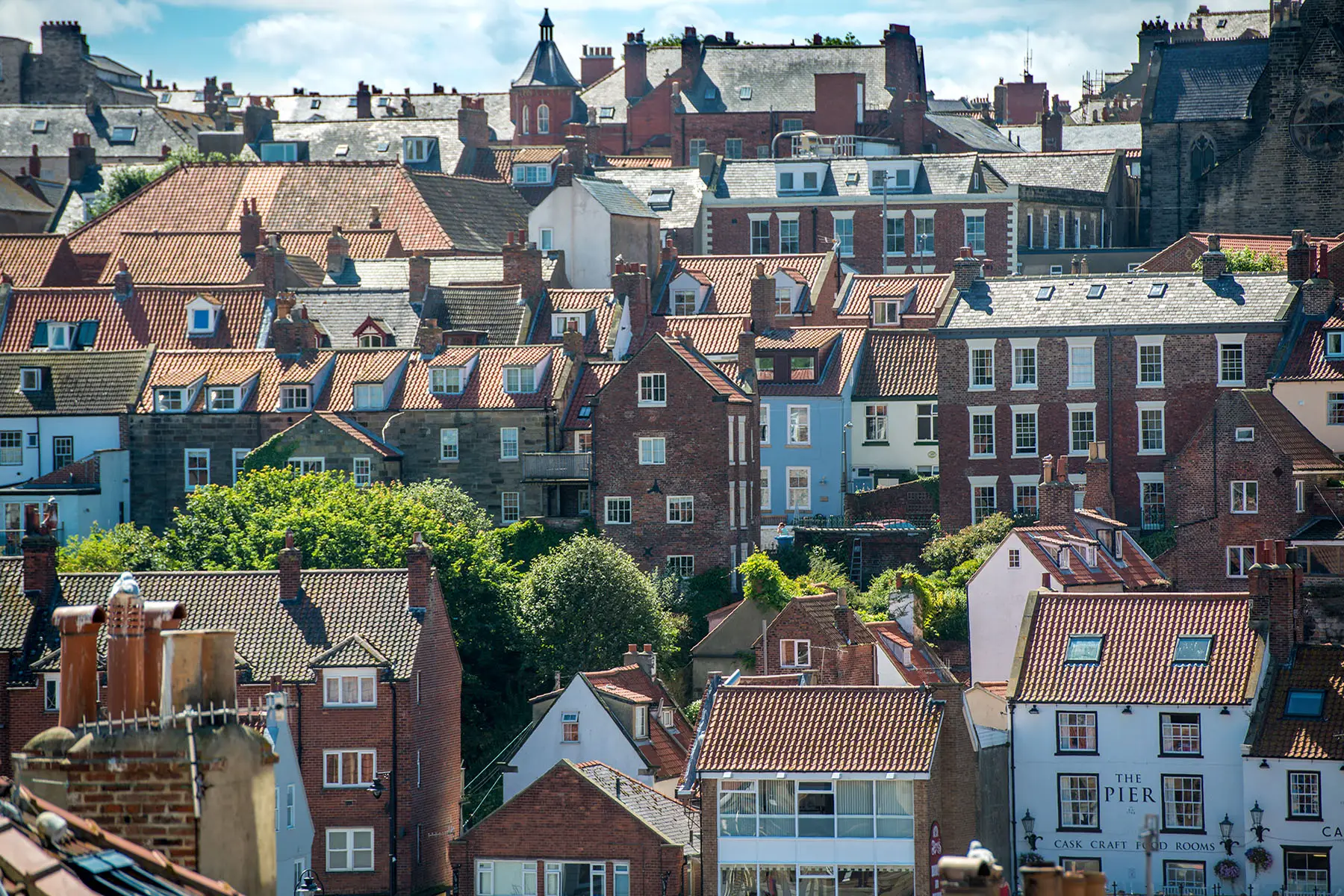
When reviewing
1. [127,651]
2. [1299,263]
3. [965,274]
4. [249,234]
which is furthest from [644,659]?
[127,651]

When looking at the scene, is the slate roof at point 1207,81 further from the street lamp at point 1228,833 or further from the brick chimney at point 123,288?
the street lamp at point 1228,833

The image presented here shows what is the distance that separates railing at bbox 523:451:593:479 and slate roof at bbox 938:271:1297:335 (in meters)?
12.5

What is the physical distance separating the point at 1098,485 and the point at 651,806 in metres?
23.1

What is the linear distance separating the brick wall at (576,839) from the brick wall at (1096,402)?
2481 cm

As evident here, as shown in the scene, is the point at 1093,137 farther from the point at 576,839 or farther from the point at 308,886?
the point at 308,886

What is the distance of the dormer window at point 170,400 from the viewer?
78.9m

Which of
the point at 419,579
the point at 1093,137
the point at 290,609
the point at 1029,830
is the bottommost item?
the point at 1029,830

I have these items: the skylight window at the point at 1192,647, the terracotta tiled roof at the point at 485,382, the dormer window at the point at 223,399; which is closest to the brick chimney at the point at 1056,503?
the skylight window at the point at 1192,647

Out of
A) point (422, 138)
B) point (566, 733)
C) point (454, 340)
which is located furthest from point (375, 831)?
point (422, 138)

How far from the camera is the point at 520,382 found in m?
78.0

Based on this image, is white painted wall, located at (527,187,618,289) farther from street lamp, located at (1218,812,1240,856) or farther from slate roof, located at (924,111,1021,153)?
street lamp, located at (1218,812,1240,856)

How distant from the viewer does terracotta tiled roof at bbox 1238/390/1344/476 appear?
66750 mm

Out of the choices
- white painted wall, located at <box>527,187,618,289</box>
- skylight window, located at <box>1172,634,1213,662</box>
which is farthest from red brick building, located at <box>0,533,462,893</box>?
white painted wall, located at <box>527,187,618,289</box>

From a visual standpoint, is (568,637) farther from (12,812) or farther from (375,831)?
(12,812)
